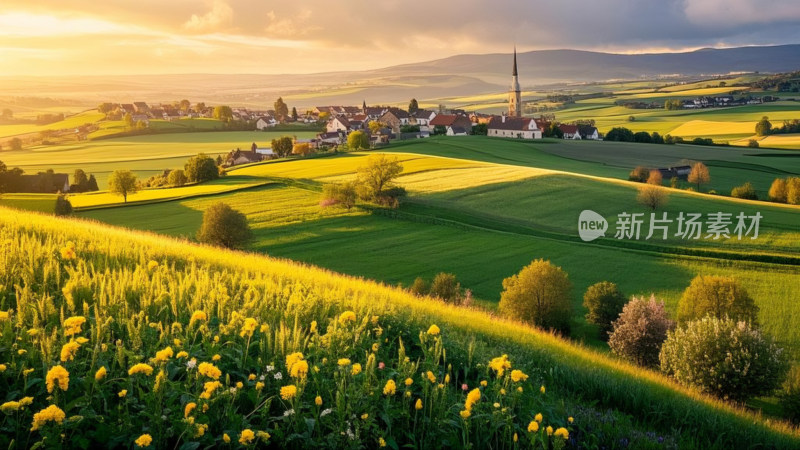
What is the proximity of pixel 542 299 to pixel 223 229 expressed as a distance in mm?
21165

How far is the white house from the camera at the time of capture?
4668 inches

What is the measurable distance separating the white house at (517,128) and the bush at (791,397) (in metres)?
98.5

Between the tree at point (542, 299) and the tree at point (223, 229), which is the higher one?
the tree at point (223, 229)

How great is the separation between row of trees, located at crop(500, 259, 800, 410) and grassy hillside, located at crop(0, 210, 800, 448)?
458 inches

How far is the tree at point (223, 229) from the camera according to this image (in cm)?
3728

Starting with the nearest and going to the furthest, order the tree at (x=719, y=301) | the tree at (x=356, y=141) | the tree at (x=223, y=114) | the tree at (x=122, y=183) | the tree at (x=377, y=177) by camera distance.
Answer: the tree at (x=719, y=301), the tree at (x=377, y=177), the tree at (x=122, y=183), the tree at (x=356, y=141), the tree at (x=223, y=114)

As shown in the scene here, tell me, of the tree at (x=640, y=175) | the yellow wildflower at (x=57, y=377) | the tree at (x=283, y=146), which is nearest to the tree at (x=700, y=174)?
the tree at (x=640, y=175)

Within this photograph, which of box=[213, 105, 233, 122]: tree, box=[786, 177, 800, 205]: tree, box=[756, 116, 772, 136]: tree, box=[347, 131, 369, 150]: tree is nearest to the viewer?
box=[786, 177, 800, 205]: tree

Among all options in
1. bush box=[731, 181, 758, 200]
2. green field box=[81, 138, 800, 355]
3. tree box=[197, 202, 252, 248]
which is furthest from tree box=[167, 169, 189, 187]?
bush box=[731, 181, 758, 200]

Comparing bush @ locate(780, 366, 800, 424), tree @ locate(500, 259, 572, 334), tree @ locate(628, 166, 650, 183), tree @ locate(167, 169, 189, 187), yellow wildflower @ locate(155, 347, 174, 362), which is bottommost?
bush @ locate(780, 366, 800, 424)

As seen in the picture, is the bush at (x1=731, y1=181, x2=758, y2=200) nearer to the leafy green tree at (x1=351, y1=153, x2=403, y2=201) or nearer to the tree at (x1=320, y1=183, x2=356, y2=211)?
the leafy green tree at (x1=351, y1=153, x2=403, y2=201)

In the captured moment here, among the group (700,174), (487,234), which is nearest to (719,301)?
(487,234)

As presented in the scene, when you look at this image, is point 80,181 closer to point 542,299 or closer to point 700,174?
point 542,299

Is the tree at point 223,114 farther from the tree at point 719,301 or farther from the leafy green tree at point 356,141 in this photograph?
the tree at point 719,301
